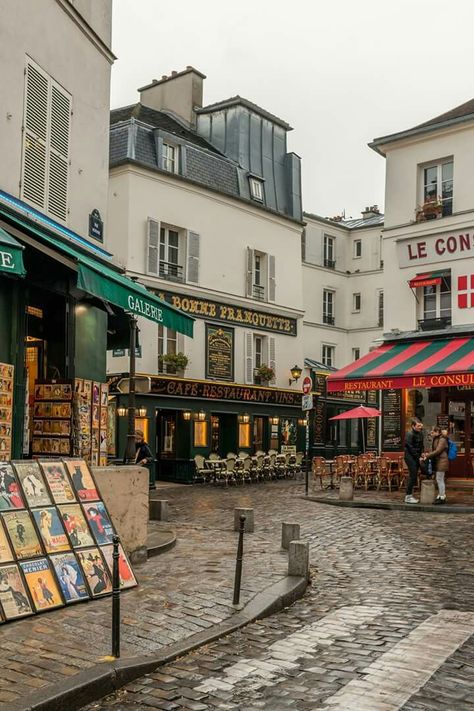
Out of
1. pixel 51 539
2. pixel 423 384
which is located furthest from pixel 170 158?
pixel 51 539

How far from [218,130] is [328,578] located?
74.2ft

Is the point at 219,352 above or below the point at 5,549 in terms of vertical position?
above

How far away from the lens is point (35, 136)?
998 centimetres

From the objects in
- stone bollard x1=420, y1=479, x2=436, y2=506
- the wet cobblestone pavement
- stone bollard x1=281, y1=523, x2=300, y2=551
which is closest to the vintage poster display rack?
the wet cobblestone pavement

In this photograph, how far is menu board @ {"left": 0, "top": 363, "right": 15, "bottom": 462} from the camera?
26.6 ft

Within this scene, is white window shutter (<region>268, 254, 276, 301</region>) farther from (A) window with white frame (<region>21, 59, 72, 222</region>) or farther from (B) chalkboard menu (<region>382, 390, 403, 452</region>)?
(A) window with white frame (<region>21, 59, 72, 222</region>)

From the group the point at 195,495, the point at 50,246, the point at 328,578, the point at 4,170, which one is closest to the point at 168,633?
the point at 328,578

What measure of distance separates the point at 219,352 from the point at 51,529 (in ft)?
59.1

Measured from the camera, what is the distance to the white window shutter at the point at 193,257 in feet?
78.1

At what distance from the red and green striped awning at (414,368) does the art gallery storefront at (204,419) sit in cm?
533

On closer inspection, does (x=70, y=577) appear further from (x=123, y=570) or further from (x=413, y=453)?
(x=413, y=453)

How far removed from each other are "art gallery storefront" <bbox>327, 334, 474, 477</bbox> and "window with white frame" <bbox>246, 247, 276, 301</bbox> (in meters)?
6.75

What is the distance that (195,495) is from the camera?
Result: 62.1 ft

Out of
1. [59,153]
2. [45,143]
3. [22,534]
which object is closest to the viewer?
[22,534]
